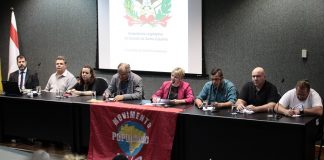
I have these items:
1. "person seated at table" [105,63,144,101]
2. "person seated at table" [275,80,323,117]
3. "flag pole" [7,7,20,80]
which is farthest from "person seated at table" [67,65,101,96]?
"person seated at table" [275,80,323,117]

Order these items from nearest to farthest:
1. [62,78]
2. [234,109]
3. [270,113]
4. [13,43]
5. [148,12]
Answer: [270,113] → [234,109] → [62,78] → [148,12] → [13,43]

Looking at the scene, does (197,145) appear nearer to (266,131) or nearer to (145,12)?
(266,131)

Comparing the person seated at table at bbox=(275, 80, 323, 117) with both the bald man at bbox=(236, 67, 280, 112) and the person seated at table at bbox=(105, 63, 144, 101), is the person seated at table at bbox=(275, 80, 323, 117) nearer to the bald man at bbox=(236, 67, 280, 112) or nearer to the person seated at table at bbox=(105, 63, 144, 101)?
the bald man at bbox=(236, 67, 280, 112)

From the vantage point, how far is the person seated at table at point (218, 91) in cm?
461

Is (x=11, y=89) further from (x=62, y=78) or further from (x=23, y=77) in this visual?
(x=23, y=77)

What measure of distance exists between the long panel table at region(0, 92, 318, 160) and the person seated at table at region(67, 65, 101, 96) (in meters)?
0.20

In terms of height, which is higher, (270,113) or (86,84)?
(86,84)

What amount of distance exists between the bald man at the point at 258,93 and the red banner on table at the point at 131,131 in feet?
2.36

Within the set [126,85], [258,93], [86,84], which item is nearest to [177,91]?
[126,85]

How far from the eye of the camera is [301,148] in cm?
366

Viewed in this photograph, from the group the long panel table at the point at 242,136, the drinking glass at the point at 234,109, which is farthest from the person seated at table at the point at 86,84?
the drinking glass at the point at 234,109

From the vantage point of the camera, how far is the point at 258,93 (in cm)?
445

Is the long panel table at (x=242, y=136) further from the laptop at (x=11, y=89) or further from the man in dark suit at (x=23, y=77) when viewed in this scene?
the man in dark suit at (x=23, y=77)

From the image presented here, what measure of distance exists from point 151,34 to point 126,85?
1.23m
